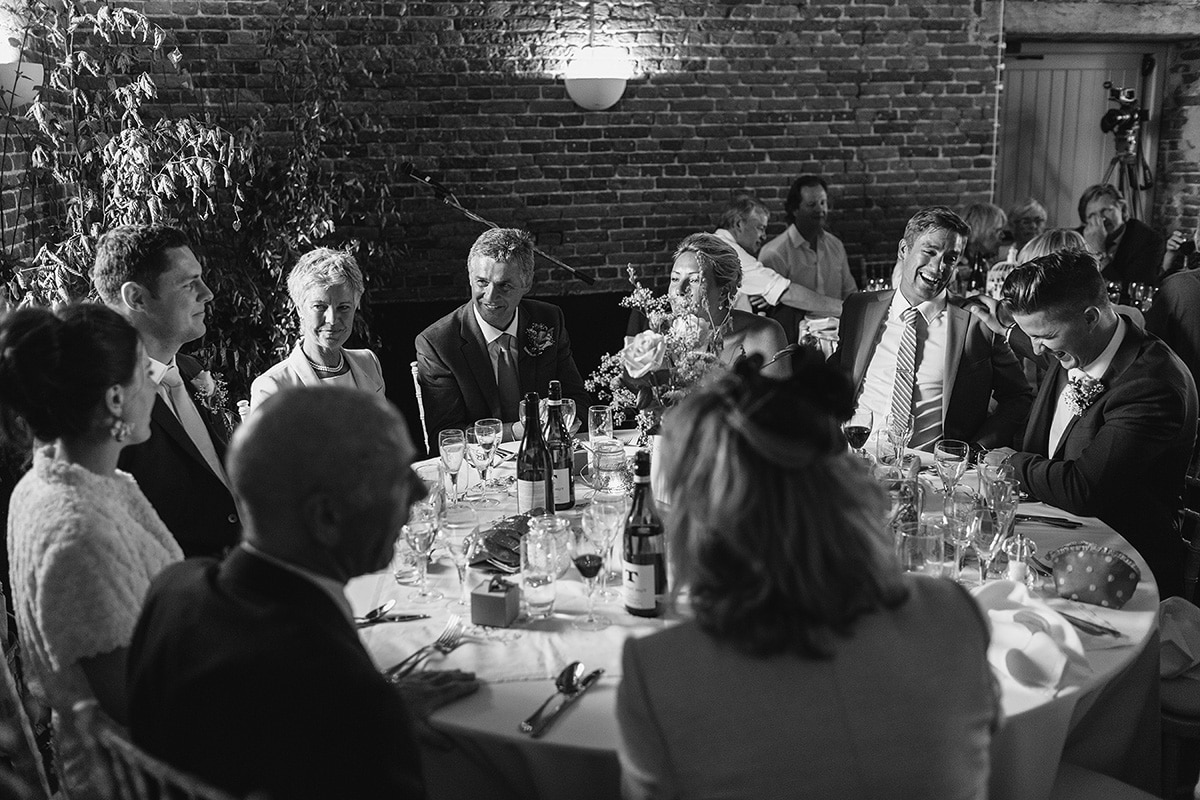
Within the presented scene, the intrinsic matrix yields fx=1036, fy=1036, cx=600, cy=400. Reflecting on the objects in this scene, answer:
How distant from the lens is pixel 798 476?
50.4 inches

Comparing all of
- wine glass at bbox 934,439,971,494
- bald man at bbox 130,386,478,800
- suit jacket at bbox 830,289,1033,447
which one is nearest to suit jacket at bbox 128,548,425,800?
bald man at bbox 130,386,478,800

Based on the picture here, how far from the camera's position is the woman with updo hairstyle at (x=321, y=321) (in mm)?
3314

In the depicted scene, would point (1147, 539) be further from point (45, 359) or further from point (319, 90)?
point (319, 90)

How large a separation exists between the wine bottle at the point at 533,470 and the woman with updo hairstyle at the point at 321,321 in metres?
0.85

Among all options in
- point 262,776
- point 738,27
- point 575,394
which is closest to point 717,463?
point 262,776

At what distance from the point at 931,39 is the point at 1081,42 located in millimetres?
1426

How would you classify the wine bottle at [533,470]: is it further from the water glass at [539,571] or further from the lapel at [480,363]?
the lapel at [480,363]

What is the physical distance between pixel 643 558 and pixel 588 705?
1.26 ft

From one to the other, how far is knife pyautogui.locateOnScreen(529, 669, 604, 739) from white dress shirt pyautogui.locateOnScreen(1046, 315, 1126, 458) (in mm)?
1773

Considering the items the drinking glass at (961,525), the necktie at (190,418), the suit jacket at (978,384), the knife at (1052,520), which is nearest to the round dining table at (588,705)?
the drinking glass at (961,525)

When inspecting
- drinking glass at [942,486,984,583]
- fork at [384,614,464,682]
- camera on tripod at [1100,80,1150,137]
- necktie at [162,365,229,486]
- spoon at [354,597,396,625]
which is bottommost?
fork at [384,614,464,682]

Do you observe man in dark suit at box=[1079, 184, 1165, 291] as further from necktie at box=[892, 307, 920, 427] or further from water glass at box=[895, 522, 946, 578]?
water glass at box=[895, 522, 946, 578]

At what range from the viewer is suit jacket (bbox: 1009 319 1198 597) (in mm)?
2725

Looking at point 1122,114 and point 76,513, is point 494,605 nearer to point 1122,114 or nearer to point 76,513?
point 76,513
